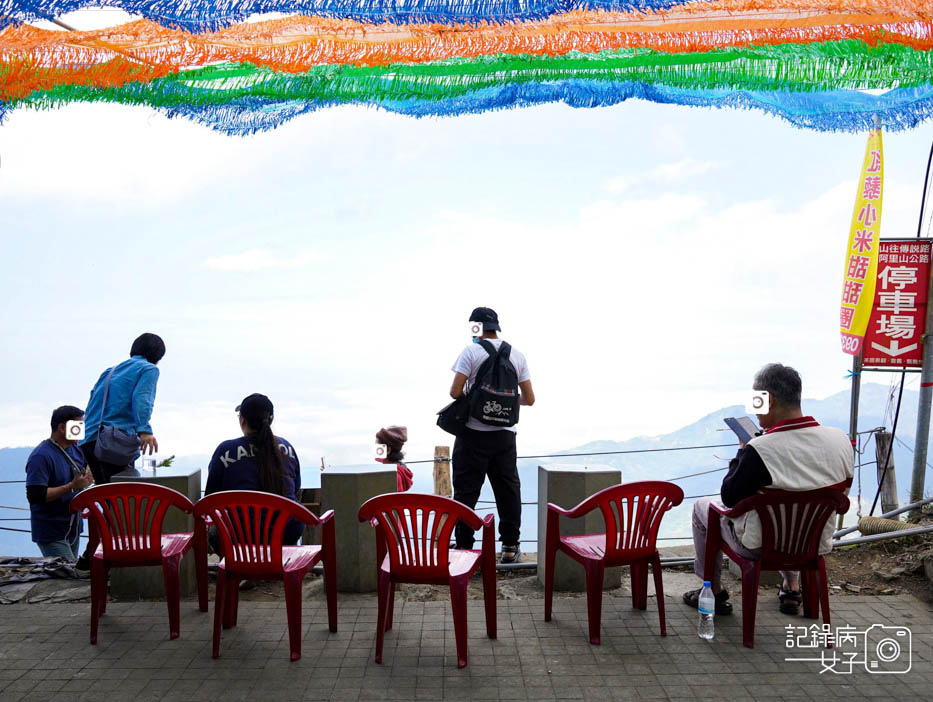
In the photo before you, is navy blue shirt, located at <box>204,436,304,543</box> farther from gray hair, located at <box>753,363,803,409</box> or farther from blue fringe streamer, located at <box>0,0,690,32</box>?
gray hair, located at <box>753,363,803,409</box>

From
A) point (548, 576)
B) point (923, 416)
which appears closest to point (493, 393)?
point (548, 576)

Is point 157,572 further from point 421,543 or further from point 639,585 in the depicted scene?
point 639,585

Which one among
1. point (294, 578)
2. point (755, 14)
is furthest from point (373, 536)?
point (755, 14)

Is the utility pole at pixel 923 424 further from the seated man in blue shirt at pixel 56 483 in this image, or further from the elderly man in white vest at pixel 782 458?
the seated man in blue shirt at pixel 56 483

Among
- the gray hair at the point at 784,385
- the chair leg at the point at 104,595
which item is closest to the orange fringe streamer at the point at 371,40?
the gray hair at the point at 784,385

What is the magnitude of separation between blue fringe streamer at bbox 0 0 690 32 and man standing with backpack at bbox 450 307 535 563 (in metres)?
2.07

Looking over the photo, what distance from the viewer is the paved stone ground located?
140 inches

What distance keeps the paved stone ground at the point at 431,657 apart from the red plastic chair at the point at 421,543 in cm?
27

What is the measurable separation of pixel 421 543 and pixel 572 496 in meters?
1.27

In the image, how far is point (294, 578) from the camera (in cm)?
390

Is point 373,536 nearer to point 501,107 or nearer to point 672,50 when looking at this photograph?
point 501,107

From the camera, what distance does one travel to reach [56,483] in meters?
5.57

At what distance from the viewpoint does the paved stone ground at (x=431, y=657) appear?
356cm

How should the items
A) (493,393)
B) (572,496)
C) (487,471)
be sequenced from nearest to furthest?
(572,496) < (493,393) < (487,471)
